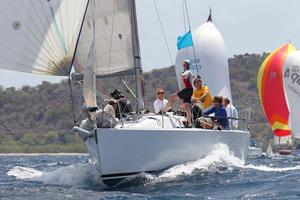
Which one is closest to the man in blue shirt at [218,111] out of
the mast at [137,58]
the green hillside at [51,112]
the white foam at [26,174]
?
the mast at [137,58]

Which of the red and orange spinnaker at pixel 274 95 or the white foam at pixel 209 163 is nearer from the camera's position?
the white foam at pixel 209 163

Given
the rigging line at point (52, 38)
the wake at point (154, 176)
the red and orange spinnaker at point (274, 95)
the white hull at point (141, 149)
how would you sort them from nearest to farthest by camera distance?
the white hull at point (141, 149)
the wake at point (154, 176)
the rigging line at point (52, 38)
the red and orange spinnaker at point (274, 95)

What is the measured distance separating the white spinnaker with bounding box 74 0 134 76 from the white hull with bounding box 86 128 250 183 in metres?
2.10

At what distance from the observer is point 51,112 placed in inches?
2904

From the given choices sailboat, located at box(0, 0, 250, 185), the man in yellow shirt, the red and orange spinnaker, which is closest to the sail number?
the red and orange spinnaker

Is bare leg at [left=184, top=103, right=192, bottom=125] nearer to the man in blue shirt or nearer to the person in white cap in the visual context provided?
the person in white cap

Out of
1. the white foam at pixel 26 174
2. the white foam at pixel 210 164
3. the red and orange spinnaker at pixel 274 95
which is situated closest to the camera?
the white foam at pixel 210 164

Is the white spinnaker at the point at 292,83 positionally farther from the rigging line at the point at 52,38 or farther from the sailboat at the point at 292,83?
the rigging line at the point at 52,38

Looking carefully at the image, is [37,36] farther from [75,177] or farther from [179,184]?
[179,184]

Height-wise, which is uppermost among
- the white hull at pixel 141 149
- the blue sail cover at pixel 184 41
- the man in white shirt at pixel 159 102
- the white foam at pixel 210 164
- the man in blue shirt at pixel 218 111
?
the blue sail cover at pixel 184 41

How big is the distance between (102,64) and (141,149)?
104 inches

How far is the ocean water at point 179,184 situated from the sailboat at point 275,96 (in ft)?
66.4

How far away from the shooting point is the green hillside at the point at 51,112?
6188 centimetres

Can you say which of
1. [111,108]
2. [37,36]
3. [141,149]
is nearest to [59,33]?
[37,36]
